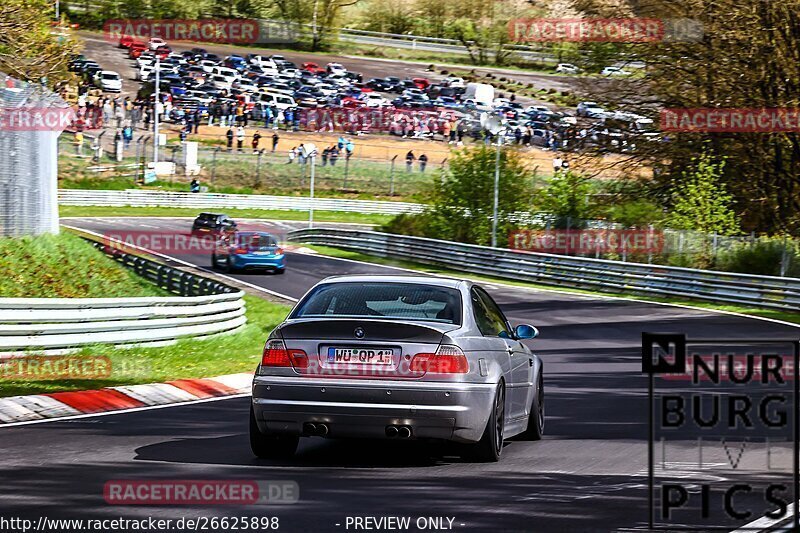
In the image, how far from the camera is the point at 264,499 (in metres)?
7.92

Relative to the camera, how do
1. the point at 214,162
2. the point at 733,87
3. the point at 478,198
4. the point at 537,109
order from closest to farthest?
1. the point at 733,87
2. the point at 478,198
3. the point at 214,162
4. the point at 537,109

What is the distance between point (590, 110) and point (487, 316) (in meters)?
38.4

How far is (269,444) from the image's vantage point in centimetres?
974

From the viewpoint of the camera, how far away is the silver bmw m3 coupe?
9266 millimetres

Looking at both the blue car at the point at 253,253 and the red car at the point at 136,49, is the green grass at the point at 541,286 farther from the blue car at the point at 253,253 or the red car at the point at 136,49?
the red car at the point at 136,49

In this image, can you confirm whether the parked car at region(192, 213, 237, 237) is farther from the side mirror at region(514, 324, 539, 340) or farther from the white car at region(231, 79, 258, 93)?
the white car at region(231, 79, 258, 93)

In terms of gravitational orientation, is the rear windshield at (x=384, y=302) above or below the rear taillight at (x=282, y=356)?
above

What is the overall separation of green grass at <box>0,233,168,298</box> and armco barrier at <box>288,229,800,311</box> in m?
16.1

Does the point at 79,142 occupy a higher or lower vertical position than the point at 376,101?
lower

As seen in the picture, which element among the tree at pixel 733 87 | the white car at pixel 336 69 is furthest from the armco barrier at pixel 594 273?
the white car at pixel 336 69

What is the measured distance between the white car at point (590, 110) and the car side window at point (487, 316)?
3592 centimetres

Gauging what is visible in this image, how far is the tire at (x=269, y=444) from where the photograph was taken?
968 centimetres

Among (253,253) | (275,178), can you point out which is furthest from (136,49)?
(253,253)

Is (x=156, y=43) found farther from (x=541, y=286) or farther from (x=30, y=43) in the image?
(x=30, y=43)
